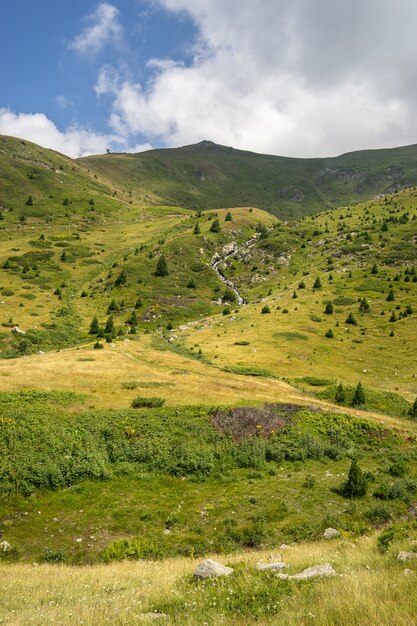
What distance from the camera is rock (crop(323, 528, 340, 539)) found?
19.0 m

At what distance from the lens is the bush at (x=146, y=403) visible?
34.3 meters

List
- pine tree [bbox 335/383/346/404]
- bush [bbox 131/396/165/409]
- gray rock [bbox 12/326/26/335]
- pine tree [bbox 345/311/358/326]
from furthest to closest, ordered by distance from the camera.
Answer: pine tree [bbox 345/311/358/326] → gray rock [bbox 12/326/26/335] → pine tree [bbox 335/383/346/404] → bush [bbox 131/396/165/409]

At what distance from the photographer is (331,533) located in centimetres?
1927

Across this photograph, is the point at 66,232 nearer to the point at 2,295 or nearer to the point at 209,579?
the point at 2,295

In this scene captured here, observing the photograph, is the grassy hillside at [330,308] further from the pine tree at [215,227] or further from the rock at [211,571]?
the rock at [211,571]

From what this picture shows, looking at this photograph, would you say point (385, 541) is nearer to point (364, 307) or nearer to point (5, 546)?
point (5, 546)

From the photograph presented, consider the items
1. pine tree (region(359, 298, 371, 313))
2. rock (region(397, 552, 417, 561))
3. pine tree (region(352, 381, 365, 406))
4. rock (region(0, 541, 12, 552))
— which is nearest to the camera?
rock (region(397, 552, 417, 561))

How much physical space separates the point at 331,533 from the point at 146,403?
19556 mm

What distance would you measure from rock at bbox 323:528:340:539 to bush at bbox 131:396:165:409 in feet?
60.9

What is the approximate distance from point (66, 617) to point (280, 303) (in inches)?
3627

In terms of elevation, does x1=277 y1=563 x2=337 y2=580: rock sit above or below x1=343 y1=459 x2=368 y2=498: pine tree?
above

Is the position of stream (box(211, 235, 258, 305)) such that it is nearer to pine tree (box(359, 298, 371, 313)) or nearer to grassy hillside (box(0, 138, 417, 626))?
grassy hillside (box(0, 138, 417, 626))

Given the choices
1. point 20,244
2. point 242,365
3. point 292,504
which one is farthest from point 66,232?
point 292,504

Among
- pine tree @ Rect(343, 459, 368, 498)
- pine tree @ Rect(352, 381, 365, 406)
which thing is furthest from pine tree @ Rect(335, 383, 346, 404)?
pine tree @ Rect(343, 459, 368, 498)
